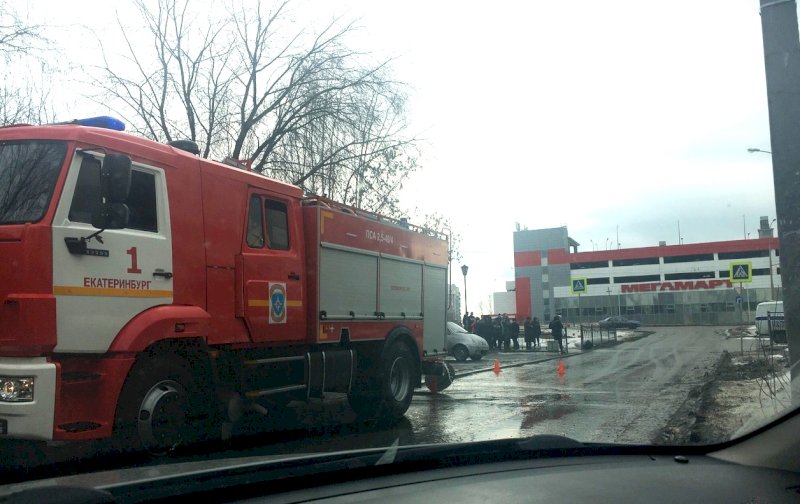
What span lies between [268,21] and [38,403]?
13.9 meters

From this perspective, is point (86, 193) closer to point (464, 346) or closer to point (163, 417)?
point (163, 417)

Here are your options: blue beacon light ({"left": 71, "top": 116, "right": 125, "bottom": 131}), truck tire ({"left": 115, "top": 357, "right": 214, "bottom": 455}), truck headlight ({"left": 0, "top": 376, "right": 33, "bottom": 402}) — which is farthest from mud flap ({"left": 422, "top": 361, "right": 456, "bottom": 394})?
truck headlight ({"left": 0, "top": 376, "right": 33, "bottom": 402})

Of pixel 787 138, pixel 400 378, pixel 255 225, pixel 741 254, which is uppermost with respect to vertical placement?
pixel 741 254

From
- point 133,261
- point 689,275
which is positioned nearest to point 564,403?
point 133,261

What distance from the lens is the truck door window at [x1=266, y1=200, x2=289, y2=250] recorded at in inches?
309

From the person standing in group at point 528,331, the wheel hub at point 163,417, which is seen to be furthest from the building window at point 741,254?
the wheel hub at point 163,417

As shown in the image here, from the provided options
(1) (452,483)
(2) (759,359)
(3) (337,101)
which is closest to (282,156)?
(3) (337,101)

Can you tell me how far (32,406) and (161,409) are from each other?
1.22m

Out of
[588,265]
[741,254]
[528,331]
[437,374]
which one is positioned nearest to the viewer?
[437,374]

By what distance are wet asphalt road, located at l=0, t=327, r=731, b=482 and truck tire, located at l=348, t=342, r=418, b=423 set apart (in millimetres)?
215

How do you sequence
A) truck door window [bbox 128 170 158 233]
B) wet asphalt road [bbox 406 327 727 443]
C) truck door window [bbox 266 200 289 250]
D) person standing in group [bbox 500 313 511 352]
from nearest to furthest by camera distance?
truck door window [bbox 128 170 158 233], truck door window [bbox 266 200 289 250], wet asphalt road [bbox 406 327 727 443], person standing in group [bbox 500 313 511 352]

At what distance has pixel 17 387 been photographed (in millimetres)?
4965

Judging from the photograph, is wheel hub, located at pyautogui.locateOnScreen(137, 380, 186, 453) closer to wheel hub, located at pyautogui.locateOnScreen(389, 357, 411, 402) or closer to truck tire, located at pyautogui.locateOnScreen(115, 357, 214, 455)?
truck tire, located at pyautogui.locateOnScreen(115, 357, 214, 455)

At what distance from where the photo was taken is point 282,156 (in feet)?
56.1
